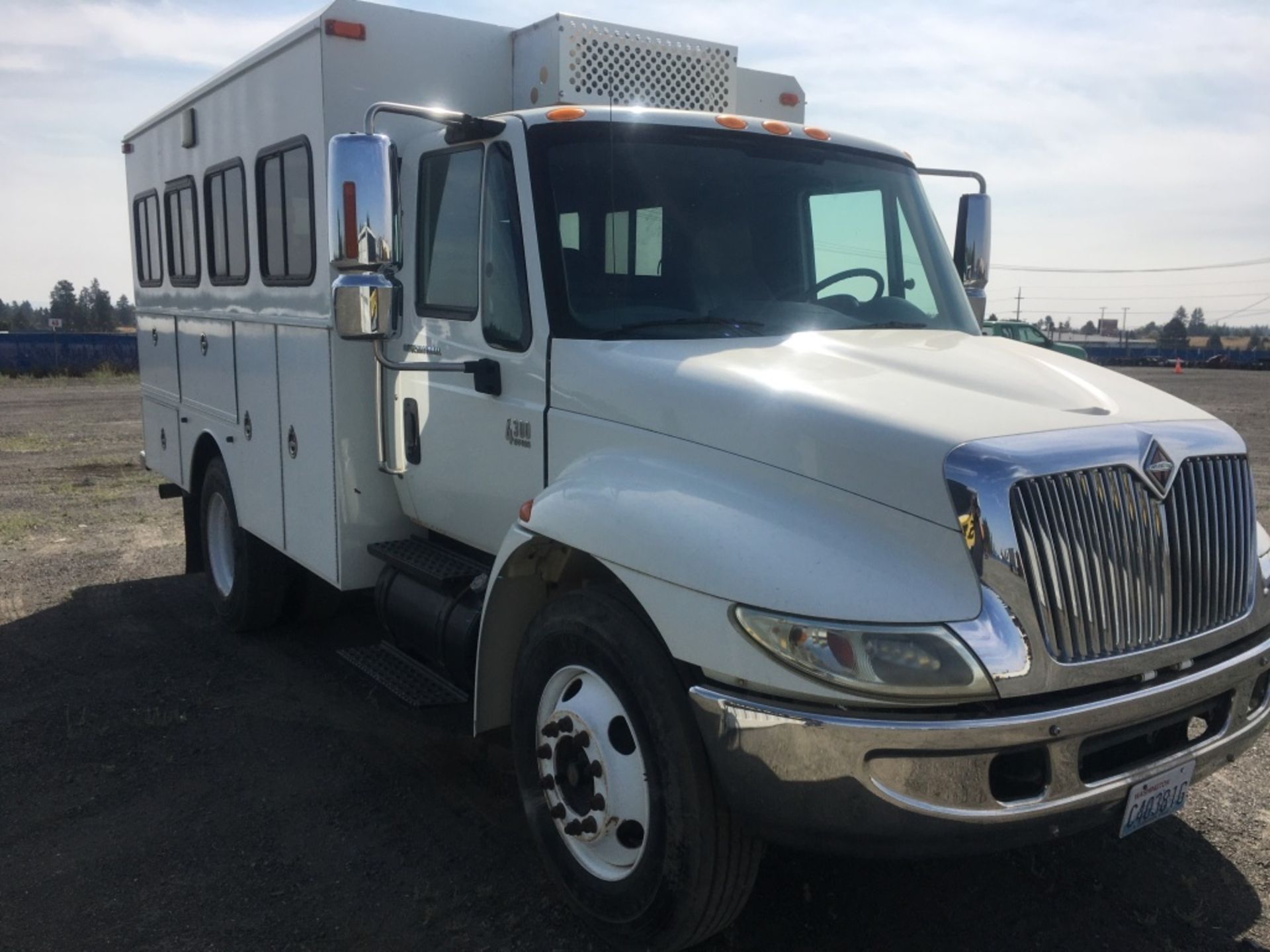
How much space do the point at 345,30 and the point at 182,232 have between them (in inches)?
117

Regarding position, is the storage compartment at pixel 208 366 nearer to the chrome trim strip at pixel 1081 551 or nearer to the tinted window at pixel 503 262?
the tinted window at pixel 503 262

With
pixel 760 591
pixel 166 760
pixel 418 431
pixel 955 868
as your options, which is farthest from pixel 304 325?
pixel 955 868

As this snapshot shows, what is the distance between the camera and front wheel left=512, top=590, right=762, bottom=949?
2.97m

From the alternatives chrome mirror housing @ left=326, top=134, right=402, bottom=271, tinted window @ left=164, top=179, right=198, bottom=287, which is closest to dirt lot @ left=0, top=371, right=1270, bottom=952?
chrome mirror housing @ left=326, top=134, right=402, bottom=271

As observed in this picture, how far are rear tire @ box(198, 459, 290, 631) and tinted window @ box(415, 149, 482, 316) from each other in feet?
8.50

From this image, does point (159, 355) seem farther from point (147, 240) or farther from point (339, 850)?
point (339, 850)

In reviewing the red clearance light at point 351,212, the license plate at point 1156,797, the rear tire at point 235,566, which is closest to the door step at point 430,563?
the red clearance light at point 351,212

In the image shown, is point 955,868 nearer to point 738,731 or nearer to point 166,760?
point 738,731

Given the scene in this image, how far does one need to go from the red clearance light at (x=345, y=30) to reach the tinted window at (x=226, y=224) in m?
1.48

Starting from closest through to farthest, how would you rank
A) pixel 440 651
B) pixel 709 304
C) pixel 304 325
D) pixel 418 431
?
pixel 709 304
pixel 440 651
pixel 418 431
pixel 304 325

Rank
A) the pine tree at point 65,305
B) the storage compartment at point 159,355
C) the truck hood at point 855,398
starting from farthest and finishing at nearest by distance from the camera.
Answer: the pine tree at point 65,305 < the storage compartment at point 159,355 < the truck hood at point 855,398

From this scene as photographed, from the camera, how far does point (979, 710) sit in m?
2.67

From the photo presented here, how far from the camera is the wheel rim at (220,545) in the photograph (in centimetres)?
700

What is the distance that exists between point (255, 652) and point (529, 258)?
3.73 metres
